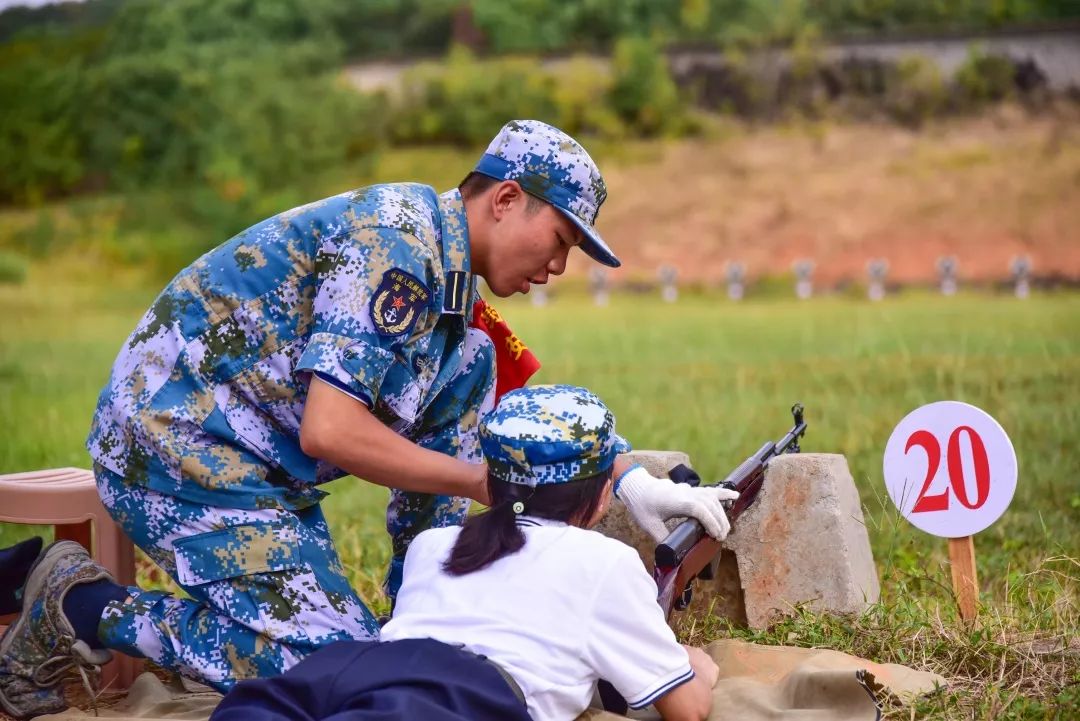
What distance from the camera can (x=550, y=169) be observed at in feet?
9.33

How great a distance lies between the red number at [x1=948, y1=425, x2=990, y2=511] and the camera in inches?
125

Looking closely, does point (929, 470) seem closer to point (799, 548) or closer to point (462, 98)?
point (799, 548)

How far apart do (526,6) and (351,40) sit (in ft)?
4.63

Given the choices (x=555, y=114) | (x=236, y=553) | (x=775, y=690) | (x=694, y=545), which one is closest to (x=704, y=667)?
(x=775, y=690)

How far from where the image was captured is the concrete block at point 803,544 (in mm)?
3342

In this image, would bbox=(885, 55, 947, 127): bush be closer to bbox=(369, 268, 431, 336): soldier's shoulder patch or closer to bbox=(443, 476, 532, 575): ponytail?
bbox=(369, 268, 431, 336): soldier's shoulder patch

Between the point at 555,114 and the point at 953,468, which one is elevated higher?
the point at 555,114

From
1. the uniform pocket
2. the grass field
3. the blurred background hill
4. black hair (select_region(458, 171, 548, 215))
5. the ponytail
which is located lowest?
the grass field

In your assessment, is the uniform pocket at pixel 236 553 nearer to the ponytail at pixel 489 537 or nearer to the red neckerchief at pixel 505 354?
the ponytail at pixel 489 537

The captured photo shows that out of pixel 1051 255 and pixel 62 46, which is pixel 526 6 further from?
pixel 1051 255

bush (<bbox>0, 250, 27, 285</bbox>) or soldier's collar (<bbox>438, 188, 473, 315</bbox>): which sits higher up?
soldier's collar (<bbox>438, 188, 473, 315</bbox>)

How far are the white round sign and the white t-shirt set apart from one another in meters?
1.13

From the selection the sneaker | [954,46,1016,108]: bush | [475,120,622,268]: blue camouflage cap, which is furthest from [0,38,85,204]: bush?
[475,120,622,268]: blue camouflage cap

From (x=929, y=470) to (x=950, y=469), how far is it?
5 centimetres
